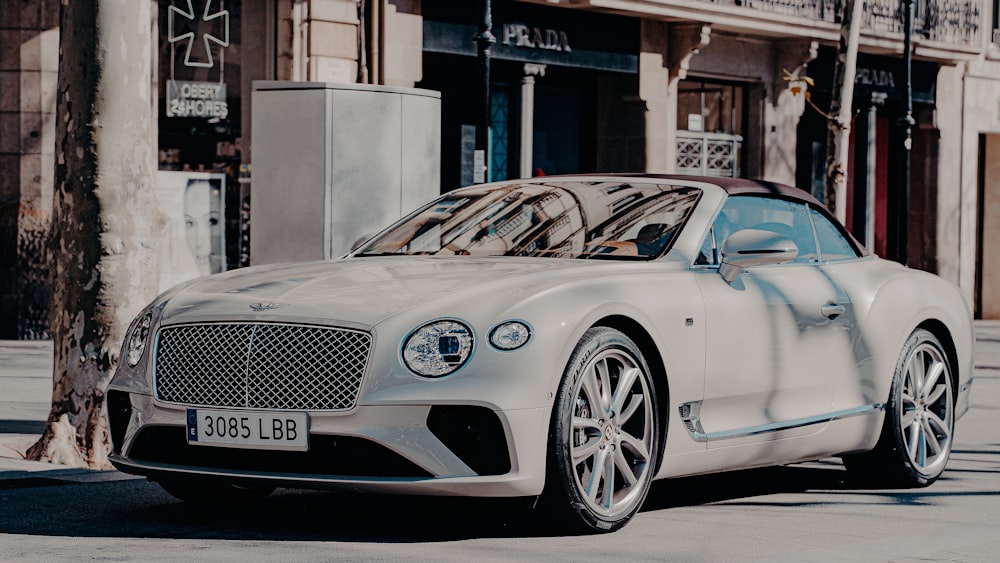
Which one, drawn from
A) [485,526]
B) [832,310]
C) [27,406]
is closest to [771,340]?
[832,310]

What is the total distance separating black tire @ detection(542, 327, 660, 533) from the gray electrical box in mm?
4386

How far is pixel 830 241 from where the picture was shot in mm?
8375

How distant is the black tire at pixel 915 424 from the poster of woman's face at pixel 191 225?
1218cm

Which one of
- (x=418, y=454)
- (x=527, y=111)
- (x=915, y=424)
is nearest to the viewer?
(x=418, y=454)

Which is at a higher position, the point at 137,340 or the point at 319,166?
the point at 319,166

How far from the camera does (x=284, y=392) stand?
609cm

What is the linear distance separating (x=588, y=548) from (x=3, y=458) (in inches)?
145

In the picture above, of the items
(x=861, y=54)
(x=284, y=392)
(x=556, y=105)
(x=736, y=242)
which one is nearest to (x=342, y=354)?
(x=284, y=392)

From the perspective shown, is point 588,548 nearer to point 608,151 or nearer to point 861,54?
point 608,151

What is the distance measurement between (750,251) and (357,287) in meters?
1.73

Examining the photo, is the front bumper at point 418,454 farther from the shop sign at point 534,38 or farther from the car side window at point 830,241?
the shop sign at point 534,38

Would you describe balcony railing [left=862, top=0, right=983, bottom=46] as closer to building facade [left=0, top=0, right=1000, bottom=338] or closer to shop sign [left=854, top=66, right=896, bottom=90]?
building facade [left=0, top=0, right=1000, bottom=338]

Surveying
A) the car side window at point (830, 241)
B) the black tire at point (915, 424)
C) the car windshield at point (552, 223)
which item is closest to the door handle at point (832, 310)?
the car side window at point (830, 241)

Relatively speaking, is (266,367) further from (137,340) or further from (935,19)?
(935,19)
